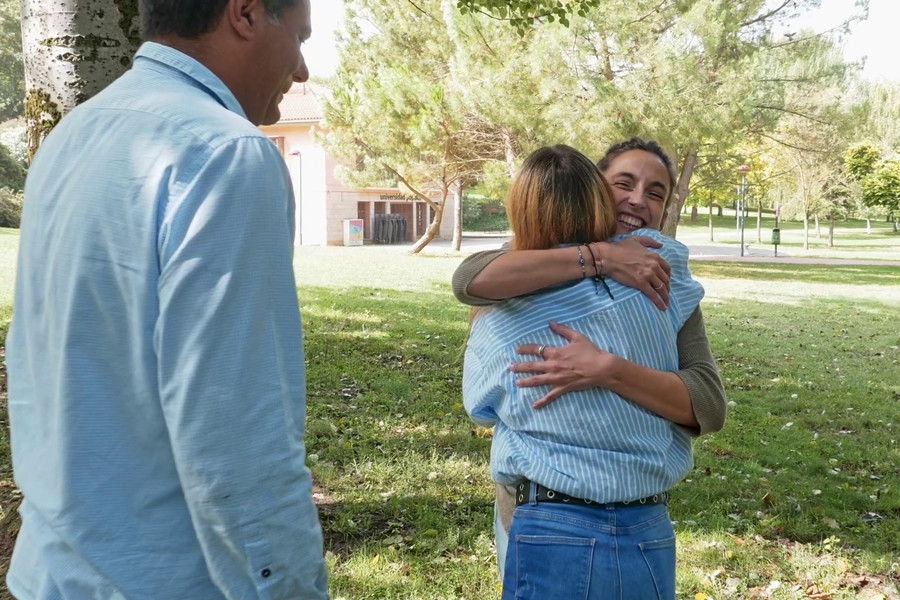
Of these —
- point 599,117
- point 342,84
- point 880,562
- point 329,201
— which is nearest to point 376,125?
point 342,84

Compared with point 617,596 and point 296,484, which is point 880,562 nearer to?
point 617,596

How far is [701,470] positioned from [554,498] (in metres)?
4.12

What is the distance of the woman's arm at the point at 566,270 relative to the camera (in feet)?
6.15

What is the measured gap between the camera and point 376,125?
908 inches

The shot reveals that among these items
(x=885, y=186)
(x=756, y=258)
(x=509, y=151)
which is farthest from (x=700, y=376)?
(x=885, y=186)

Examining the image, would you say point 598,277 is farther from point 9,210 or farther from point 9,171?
point 9,171

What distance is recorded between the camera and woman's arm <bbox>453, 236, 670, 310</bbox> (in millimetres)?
1876

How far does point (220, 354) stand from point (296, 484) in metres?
0.23

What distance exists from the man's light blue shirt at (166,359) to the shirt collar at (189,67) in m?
0.04

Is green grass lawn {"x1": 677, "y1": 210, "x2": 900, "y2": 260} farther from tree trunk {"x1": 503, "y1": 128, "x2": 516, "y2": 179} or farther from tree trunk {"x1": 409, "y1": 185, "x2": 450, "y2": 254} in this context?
tree trunk {"x1": 503, "y1": 128, "x2": 516, "y2": 179}

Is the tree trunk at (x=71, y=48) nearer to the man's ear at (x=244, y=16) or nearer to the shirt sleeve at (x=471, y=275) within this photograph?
the shirt sleeve at (x=471, y=275)

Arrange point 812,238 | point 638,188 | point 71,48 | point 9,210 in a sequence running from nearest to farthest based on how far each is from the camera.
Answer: point 638,188 < point 71,48 < point 9,210 < point 812,238

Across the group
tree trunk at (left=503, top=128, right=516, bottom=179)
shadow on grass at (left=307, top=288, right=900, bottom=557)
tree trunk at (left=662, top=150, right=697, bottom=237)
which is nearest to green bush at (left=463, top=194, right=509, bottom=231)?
tree trunk at (left=662, top=150, right=697, bottom=237)

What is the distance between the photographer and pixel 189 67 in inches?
51.0
